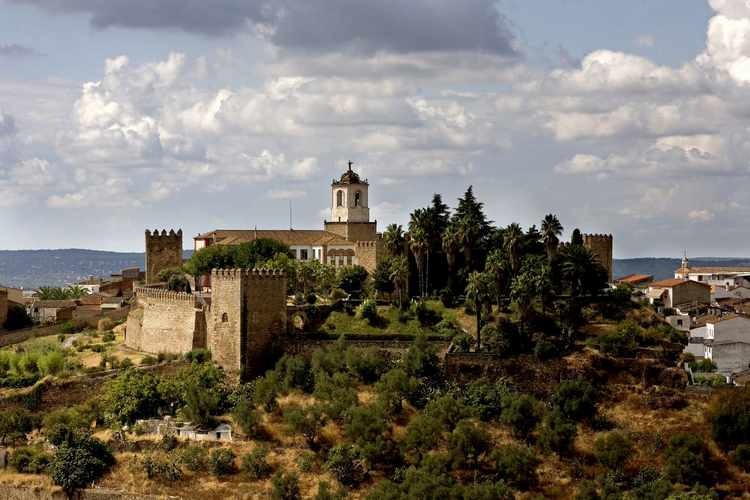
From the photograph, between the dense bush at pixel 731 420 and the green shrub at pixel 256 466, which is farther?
the dense bush at pixel 731 420

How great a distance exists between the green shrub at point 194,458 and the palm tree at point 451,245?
17237 millimetres

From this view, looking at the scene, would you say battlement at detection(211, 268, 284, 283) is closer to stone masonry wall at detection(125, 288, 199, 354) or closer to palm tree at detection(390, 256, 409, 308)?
stone masonry wall at detection(125, 288, 199, 354)

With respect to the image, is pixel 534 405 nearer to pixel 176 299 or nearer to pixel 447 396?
pixel 447 396

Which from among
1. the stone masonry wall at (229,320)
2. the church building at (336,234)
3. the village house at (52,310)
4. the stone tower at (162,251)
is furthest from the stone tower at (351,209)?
the stone masonry wall at (229,320)

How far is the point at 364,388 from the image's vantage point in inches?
1844

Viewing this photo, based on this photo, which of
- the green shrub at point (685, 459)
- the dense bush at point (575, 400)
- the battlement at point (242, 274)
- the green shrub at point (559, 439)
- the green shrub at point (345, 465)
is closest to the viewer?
the green shrub at point (685, 459)

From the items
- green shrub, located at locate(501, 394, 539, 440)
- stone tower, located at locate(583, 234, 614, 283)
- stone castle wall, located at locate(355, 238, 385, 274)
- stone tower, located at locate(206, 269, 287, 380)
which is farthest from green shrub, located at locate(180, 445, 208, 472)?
stone tower, located at locate(583, 234, 614, 283)

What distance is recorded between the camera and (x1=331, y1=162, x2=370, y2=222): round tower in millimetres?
76812

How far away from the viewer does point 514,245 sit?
53.1 meters

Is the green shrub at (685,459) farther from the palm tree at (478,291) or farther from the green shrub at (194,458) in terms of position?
the green shrub at (194,458)

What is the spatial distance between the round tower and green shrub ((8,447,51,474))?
35496 millimetres

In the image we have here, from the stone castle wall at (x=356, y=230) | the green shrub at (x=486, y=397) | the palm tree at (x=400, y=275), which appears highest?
the stone castle wall at (x=356, y=230)

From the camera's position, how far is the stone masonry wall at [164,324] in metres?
52.4

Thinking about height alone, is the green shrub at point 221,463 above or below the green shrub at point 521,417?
below
